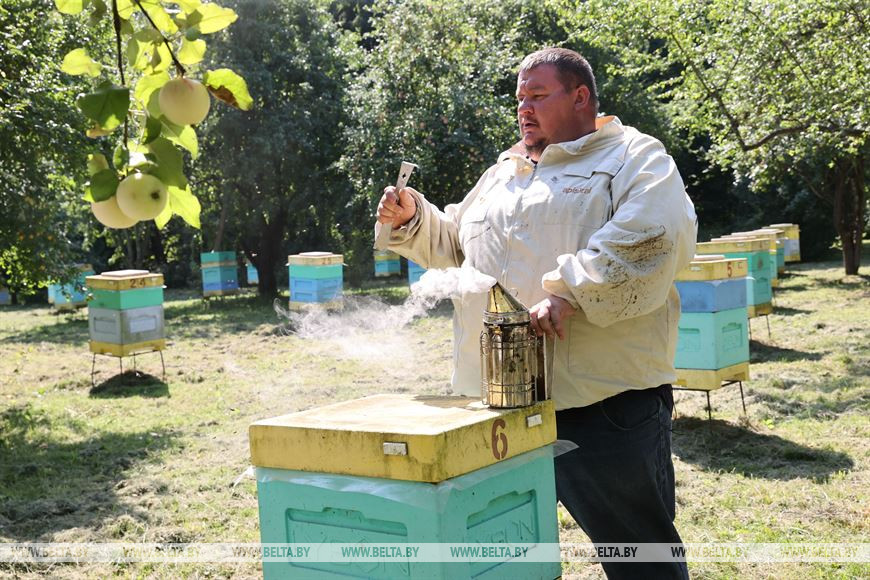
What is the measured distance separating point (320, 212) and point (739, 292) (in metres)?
9.79

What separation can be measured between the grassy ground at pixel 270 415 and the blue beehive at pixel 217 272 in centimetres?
446

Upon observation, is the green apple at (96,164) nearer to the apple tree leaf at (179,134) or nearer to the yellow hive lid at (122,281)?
the apple tree leaf at (179,134)

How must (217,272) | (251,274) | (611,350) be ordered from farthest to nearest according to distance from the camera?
1. (251,274)
2. (217,272)
3. (611,350)

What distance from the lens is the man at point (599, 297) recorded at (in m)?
1.74

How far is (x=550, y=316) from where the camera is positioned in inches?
66.7

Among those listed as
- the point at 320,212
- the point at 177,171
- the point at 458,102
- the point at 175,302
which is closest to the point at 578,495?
the point at 177,171

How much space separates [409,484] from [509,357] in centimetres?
36

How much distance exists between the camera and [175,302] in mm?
14914

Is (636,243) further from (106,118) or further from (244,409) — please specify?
(244,409)

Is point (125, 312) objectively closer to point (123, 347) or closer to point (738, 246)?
point (123, 347)

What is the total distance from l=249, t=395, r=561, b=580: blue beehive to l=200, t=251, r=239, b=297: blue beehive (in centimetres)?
1293

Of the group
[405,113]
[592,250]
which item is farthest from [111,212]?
[405,113]

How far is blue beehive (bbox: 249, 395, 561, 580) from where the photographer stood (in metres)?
1.34

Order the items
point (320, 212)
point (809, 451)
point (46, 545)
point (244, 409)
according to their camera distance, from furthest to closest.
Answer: point (320, 212)
point (244, 409)
point (809, 451)
point (46, 545)
